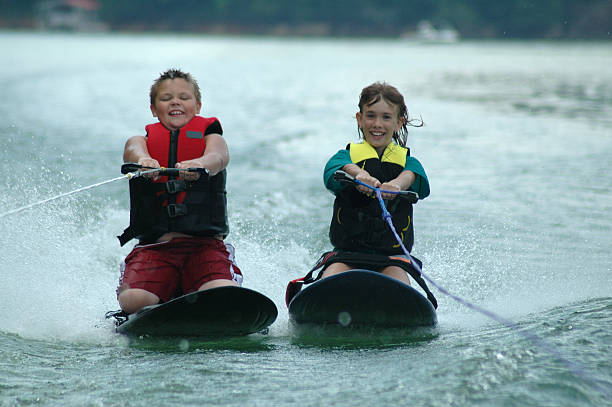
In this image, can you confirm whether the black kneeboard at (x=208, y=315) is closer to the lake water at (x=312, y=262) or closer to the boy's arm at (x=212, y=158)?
the lake water at (x=312, y=262)

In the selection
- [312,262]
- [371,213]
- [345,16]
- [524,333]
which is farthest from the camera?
[345,16]

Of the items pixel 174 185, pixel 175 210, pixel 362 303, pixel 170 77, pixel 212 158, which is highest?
pixel 170 77

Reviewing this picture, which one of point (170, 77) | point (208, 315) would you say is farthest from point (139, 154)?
point (208, 315)

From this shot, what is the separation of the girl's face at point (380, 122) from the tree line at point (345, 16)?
43304mm

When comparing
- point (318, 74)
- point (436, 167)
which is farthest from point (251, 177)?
point (318, 74)

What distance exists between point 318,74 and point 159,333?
63.9 feet

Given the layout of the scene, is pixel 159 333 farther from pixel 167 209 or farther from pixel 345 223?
pixel 345 223

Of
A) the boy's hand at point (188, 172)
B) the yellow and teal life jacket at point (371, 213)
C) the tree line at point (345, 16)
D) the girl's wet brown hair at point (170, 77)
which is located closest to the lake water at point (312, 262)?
the yellow and teal life jacket at point (371, 213)

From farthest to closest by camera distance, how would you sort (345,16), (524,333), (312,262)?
(345,16) < (312,262) < (524,333)

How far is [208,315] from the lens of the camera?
130 inches

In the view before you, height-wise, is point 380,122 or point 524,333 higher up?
point 380,122

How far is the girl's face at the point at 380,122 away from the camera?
3.56 meters

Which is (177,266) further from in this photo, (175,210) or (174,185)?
(174,185)

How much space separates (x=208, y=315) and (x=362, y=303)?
0.66 meters
